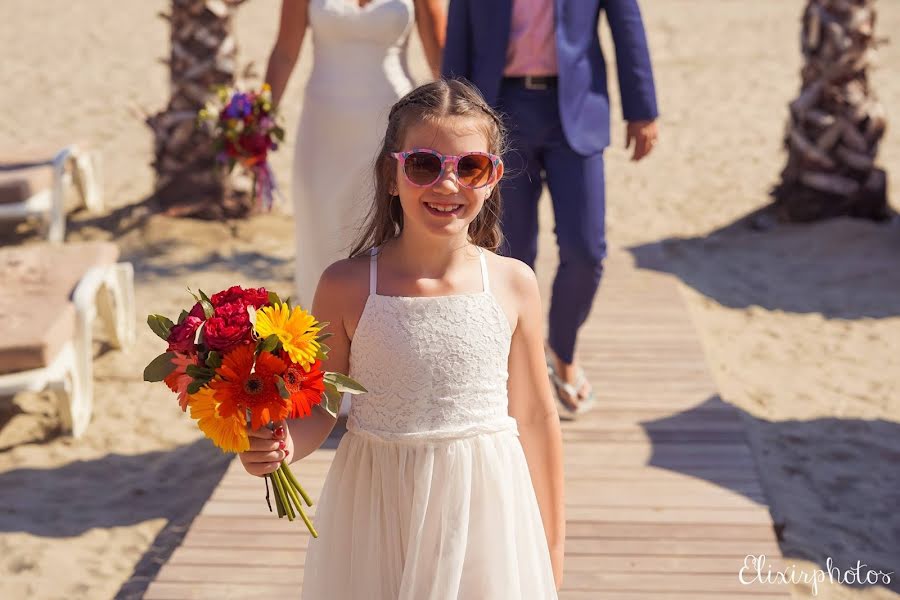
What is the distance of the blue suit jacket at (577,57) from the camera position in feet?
14.6

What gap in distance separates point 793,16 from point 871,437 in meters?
15.4

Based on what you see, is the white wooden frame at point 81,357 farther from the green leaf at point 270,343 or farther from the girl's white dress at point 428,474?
the green leaf at point 270,343

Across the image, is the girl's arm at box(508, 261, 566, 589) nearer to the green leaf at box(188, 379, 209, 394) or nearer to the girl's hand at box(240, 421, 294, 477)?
the girl's hand at box(240, 421, 294, 477)

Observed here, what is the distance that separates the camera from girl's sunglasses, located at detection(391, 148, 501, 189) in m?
2.45

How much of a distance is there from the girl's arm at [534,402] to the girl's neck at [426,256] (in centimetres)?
17

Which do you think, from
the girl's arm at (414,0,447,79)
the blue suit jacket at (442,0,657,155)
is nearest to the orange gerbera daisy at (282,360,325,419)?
the blue suit jacket at (442,0,657,155)

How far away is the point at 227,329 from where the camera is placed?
2141 millimetres

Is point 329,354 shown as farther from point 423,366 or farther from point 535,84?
point 535,84

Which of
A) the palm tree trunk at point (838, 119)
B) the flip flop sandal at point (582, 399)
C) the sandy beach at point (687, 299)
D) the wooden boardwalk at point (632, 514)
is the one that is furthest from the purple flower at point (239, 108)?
the palm tree trunk at point (838, 119)

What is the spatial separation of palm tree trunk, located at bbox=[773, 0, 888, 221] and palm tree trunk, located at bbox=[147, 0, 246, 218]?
4.75m

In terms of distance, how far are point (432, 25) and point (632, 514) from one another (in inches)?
92.6

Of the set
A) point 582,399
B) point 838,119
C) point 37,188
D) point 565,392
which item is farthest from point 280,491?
point 838,119

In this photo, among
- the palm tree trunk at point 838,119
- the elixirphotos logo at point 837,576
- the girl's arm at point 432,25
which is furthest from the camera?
the palm tree trunk at point 838,119

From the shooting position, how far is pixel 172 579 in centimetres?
387
